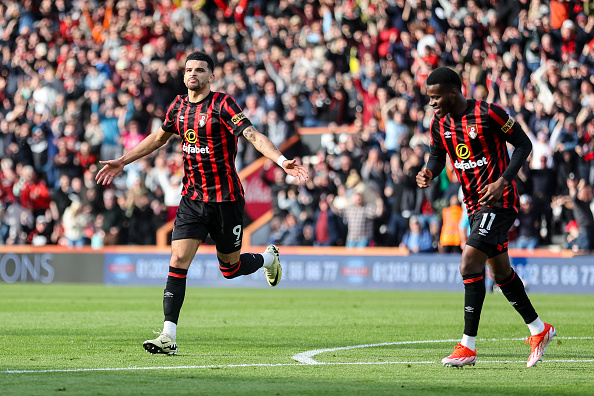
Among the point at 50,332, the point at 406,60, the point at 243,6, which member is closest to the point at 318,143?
the point at 406,60

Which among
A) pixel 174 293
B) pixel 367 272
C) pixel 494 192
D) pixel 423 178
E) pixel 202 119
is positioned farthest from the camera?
pixel 367 272

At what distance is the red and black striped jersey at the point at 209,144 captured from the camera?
932 cm

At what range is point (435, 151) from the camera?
8898mm

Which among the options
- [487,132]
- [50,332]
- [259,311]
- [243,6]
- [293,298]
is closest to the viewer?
[487,132]

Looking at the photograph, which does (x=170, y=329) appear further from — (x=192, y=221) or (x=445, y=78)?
(x=445, y=78)

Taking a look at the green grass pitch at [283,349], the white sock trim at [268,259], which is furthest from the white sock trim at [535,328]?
the white sock trim at [268,259]

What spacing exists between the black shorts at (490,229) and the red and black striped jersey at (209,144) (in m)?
2.24

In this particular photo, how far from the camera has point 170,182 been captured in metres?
25.3

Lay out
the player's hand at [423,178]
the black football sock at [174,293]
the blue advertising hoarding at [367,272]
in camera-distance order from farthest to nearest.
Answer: the blue advertising hoarding at [367,272] → the black football sock at [174,293] → the player's hand at [423,178]

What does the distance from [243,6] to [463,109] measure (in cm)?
2016

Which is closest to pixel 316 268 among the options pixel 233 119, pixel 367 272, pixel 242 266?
pixel 367 272

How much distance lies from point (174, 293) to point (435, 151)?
2.55 metres

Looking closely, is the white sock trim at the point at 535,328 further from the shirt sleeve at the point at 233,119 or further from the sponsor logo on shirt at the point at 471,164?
the shirt sleeve at the point at 233,119

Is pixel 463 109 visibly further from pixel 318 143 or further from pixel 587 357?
pixel 318 143
